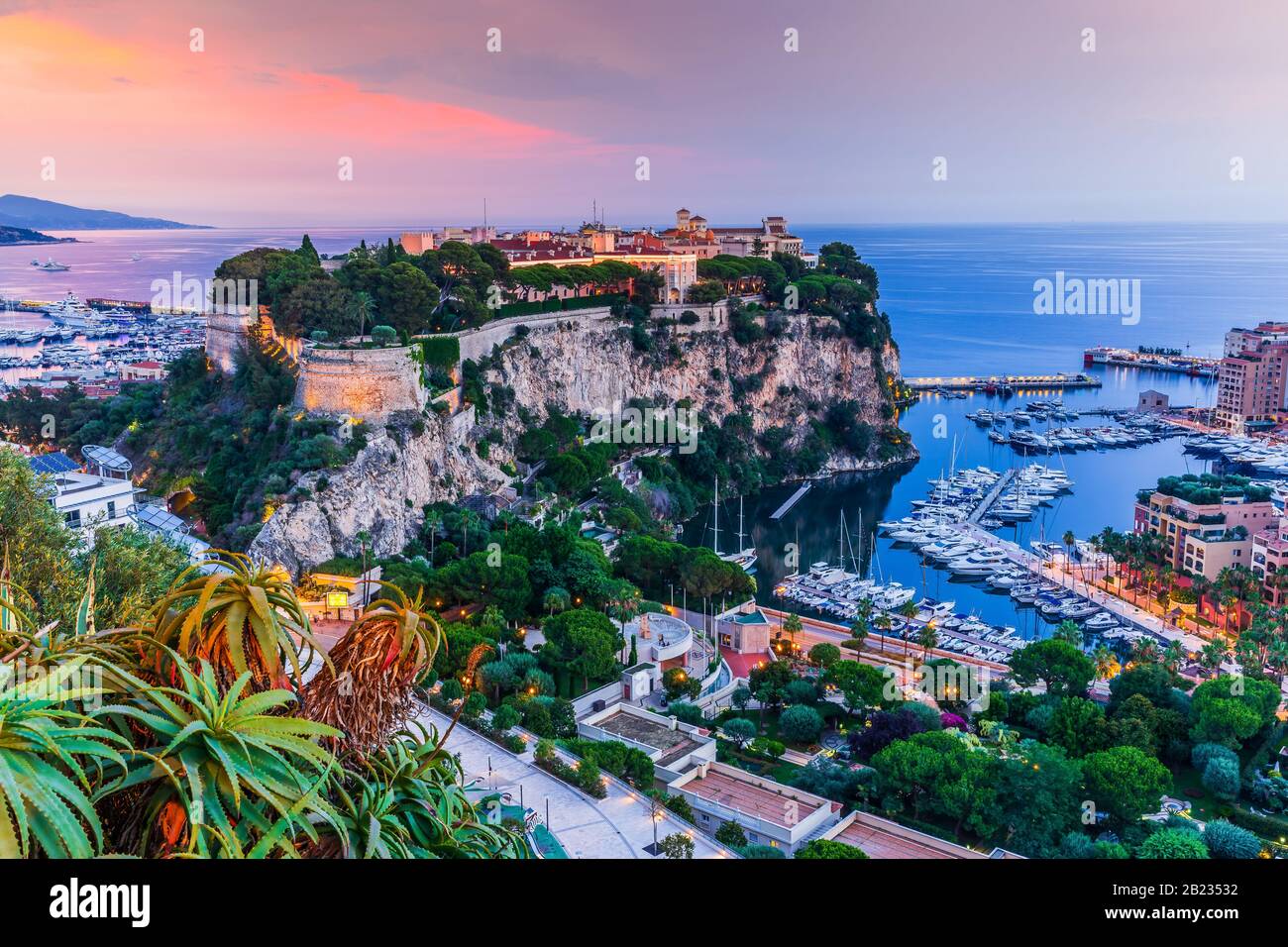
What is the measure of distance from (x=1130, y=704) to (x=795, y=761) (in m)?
4.60

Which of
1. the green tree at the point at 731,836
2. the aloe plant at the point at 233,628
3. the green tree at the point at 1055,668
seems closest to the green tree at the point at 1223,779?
the green tree at the point at 1055,668

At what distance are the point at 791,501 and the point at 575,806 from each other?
2109cm

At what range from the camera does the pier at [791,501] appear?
29.0 metres

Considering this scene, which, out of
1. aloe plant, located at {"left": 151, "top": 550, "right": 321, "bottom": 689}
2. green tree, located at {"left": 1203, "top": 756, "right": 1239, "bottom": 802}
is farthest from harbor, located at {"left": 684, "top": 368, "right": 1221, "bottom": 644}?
aloe plant, located at {"left": 151, "top": 550, "right": 321, "bottom": 689}

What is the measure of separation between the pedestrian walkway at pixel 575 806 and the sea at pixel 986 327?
12598mm

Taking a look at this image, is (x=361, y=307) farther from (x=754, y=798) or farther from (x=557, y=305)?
(x=754, y=798)

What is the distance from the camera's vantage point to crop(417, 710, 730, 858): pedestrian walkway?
9.05 m

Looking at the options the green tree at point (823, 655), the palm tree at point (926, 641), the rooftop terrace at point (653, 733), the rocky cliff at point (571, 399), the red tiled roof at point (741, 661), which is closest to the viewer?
the rooftop terrace at point (653, 733)

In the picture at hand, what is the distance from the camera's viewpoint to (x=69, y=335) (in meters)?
46.9

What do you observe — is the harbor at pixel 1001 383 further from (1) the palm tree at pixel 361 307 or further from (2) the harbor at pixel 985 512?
(1) the palm tree at pixel 361 307

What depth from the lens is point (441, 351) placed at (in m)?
22.7

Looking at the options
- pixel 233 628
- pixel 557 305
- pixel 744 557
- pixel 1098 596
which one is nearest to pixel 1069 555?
pixel 1098 596

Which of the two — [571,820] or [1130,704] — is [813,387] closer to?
[1130,704]
